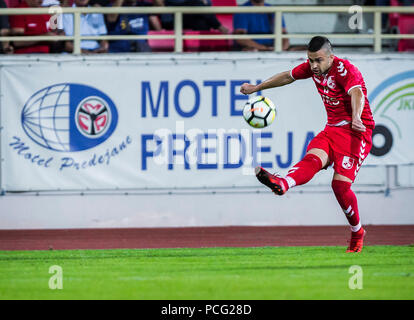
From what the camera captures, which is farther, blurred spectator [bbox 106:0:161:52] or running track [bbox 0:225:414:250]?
blurred spectator [bbox 106:0:161:52]

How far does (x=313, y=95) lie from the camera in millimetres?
14859

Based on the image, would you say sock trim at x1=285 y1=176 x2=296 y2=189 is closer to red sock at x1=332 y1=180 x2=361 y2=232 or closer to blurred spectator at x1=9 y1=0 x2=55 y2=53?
red sock at x1=332 y1=180 x2=361 y2=232

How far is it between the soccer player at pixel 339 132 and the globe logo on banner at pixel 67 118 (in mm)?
5403

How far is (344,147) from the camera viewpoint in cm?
980

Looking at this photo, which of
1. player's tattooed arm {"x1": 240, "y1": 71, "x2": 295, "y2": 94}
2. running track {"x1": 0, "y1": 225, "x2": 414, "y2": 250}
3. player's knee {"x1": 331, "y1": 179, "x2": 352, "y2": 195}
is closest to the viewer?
player's knee {"x1": 331, "y1": 179, "x2": 352, "y2": 195}

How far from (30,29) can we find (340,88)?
7.53m

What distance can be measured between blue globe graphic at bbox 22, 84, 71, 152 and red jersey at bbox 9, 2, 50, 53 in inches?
44.4

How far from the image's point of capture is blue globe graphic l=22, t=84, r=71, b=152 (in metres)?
14.5

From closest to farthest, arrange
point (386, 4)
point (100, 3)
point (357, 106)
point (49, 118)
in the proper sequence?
1. point (357, 106)
2. point (49, 118)
3. point (100, 3)
4. point (386, 4)

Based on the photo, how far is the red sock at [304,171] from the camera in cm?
949

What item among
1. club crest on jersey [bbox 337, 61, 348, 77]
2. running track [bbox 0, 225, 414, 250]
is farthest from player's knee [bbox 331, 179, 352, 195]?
running track [bbox 0, 225, 414, 250]

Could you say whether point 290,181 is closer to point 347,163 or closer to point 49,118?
point 347,163

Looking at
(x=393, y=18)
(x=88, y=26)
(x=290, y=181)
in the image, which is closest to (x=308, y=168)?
(x=290, y=181)

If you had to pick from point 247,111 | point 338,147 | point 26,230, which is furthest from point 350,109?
point 26,230
